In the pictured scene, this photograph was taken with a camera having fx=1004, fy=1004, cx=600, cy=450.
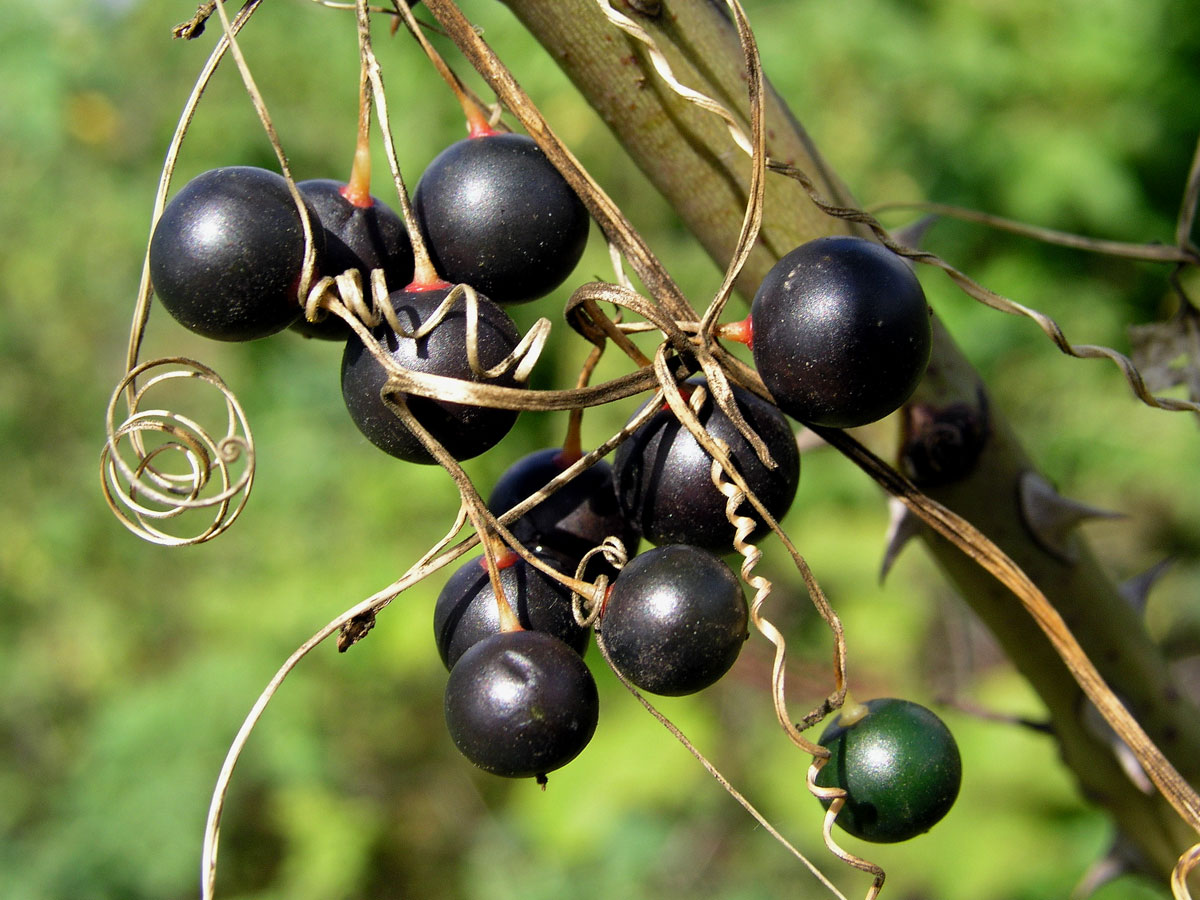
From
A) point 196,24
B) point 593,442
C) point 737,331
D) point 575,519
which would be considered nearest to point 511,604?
point 575,519

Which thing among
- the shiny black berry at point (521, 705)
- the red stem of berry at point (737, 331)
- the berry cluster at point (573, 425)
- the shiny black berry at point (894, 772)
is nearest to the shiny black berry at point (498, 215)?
the berry cluster at point (573, 425)

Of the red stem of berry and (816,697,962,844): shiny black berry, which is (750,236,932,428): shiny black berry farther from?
(816,697,962,844): shiny black berry

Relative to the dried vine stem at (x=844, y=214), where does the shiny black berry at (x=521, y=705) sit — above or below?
below

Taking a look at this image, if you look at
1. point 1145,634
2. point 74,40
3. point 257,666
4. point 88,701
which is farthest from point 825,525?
point 88,701

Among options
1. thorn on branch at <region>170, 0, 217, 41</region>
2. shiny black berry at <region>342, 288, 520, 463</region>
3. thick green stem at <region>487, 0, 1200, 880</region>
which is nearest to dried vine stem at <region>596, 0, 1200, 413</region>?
thick green stem at <region>487, 0, 1200, 880</region>

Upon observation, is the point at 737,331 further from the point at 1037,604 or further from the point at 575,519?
the point at 1037,604

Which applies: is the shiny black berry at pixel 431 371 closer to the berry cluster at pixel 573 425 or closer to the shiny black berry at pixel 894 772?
the berry cluster at pixel 573 425

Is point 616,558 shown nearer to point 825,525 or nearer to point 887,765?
point 887,765
